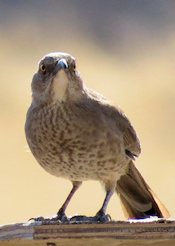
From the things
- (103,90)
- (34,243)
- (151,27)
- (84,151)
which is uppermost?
(151,27)

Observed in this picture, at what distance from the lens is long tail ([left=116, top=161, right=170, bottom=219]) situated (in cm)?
574

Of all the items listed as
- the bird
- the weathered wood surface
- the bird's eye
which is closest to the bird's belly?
the bird

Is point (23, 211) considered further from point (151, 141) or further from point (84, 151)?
point (84, 151)

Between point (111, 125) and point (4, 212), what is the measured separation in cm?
720

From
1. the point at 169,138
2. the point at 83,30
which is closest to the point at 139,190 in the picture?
the point at 169,138

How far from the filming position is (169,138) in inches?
698

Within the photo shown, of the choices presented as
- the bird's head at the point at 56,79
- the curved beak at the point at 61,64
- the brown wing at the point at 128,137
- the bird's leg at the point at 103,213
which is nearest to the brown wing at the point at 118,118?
the brown wing at the point at 128,137

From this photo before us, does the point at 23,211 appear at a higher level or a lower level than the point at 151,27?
lower

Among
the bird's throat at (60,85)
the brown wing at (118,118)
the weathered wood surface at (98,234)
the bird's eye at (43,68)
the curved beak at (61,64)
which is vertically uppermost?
the bird's eye at (43,68)

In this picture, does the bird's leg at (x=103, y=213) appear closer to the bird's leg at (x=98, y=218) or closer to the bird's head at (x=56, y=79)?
the bird's leg at (x=98, y=218)

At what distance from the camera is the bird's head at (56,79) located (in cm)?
539

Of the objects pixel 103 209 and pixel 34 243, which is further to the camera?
pixel 103 209

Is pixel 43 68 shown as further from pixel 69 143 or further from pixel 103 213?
pixel 103 213

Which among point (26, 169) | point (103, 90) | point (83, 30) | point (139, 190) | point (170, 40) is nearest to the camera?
point (139, 190)
